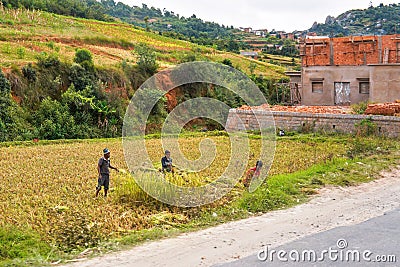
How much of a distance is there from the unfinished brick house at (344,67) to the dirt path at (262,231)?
59.4 ft

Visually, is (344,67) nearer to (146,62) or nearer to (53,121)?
(146,62)

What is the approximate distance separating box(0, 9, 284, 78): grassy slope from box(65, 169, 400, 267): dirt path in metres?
21.2

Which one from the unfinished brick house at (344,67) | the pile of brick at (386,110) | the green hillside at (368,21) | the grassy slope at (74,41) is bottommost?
the pile of brick at (386,110)

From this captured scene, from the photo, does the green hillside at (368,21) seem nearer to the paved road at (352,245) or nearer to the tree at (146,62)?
the tree at (146,62)

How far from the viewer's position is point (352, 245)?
898 centimetres

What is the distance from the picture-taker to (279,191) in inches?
492

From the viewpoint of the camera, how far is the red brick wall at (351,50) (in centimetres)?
3106

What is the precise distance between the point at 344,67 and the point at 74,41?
21294mm

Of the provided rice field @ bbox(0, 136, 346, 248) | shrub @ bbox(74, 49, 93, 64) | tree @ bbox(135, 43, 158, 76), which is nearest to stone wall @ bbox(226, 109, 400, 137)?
rice field @ bbox(0, 136, 346, 248)

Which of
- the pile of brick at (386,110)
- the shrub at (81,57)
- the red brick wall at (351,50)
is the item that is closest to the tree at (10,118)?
the shrub at (81,57)

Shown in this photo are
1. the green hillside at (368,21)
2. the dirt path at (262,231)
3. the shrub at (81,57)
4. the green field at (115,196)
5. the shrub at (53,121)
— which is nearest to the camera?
the dirt path at (262,231)

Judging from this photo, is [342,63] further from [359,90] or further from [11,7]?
[11,7]

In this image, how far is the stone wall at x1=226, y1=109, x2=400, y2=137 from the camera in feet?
74.5

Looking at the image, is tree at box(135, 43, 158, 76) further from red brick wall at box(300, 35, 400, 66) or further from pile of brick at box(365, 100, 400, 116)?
pile of brick at box(365, 100, 400, 116)
